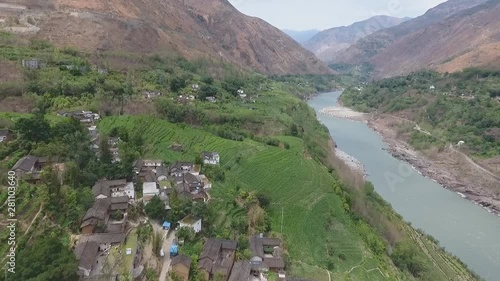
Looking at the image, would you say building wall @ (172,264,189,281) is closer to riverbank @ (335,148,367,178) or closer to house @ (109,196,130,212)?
house @ (109,196,130,212)

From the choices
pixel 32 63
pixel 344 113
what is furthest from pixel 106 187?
pixel 344 113

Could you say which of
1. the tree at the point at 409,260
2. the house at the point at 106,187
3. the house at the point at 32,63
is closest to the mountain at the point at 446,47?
the tree at the point at 409,260

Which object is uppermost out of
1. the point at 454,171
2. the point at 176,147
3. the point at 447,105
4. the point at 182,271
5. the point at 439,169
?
the point at 447,105

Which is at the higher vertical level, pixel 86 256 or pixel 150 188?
pixel 150 188

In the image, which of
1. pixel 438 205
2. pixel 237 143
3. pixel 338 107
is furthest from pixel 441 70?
pixel 237 143

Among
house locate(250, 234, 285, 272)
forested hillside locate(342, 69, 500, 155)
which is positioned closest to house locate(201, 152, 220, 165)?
house locate(250, 234, 285, 272)

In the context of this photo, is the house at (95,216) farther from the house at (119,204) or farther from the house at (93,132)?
the house at (93,132)

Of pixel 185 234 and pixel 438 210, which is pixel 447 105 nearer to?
pixel 438 210
